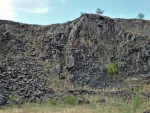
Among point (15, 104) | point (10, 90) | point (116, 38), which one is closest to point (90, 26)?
point (116, 38)

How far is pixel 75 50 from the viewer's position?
39.4 metres

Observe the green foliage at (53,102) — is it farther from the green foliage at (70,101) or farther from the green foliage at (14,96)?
the green foliage at (14,96)

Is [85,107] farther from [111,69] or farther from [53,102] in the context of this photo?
[111,69]

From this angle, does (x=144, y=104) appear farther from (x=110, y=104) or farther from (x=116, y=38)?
(x=116, y=38)

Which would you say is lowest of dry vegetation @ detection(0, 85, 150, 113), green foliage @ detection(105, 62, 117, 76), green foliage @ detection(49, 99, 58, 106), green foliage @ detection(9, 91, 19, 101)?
dry vegetation @ detection(0, 85, 150, 113)

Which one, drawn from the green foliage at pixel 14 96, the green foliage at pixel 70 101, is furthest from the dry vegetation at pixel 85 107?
the green foliage at pixel 14 96

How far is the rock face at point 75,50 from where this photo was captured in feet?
122

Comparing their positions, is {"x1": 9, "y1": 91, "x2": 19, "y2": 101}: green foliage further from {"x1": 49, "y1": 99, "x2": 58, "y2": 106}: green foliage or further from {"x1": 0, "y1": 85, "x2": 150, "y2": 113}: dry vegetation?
{"x1": 49, "y1": 99, "x2": 58, "y2": 106}: green foliage

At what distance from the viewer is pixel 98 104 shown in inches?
1153

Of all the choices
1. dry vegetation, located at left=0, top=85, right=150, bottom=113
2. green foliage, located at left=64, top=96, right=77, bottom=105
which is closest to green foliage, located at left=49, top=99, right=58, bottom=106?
dry vegetation, located at left=0, top=85, right=150, bottom=113

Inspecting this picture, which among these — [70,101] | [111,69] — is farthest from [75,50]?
[70,101]

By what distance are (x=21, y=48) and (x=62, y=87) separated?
7.66 metres

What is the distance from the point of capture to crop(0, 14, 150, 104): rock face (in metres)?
37.1

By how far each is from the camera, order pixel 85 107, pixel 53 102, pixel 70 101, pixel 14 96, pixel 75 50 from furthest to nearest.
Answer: pixel 75 50 < pixel 14 96 < pixel 53 102 < pixel 70 101 < pixel 85 107
